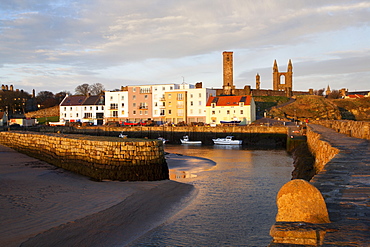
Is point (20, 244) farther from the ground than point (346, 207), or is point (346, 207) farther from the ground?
point (346, 207)

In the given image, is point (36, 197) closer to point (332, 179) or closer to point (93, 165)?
point (93, 165)

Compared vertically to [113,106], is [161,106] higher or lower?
lower

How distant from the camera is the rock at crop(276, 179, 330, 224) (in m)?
5.54

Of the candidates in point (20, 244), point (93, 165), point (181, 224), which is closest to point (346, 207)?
point (181, 224)

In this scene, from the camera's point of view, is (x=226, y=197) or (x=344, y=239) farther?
(x=226, y=197)

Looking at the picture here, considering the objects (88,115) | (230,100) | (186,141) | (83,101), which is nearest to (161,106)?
(230,100)

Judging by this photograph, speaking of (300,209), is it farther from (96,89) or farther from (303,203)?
(96,89)

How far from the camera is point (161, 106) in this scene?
86.0 meters

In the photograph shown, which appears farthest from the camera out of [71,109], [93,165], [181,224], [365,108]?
[365,108]

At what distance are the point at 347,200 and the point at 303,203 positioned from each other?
1955 millimetres

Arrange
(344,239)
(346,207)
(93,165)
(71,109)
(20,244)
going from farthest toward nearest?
(71,109) < (93,165) < (20,244) < (346,207) < (344,239)

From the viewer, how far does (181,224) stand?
12.7 metres

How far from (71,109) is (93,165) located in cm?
8146

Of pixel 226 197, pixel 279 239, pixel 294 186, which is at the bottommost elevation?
pixel 226 197
